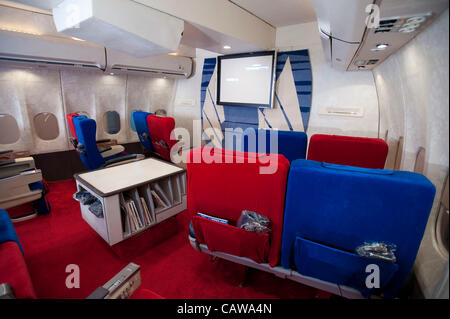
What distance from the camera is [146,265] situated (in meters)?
2.27

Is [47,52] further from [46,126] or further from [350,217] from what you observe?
[350,217]

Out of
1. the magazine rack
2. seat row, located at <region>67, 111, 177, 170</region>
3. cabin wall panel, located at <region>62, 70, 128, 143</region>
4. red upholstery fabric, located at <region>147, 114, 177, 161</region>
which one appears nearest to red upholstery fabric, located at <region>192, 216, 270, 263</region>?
the magazine rack

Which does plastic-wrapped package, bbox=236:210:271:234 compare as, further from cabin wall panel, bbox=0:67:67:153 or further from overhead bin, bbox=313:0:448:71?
cabin wall panel, bbox=0:67:67:153

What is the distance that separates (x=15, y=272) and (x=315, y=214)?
6.29 feet

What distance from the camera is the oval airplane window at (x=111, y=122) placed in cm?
526

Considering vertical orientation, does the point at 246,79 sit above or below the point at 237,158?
above

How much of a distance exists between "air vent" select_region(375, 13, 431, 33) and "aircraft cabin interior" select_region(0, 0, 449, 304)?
15 millimetres

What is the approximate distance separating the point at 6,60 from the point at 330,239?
15.5 ft

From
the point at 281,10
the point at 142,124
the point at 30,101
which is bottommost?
the point at 142,124

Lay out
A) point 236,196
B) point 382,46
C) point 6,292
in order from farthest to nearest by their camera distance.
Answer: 1. point 382,46
2. point 236,196
3. point 6,292

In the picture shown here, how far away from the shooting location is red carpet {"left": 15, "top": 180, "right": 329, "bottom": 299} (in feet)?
6.47

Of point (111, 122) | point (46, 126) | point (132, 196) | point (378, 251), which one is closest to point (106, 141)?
point (111, 122)

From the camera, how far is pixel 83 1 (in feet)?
5.61

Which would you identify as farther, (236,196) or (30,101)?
(30,101)
